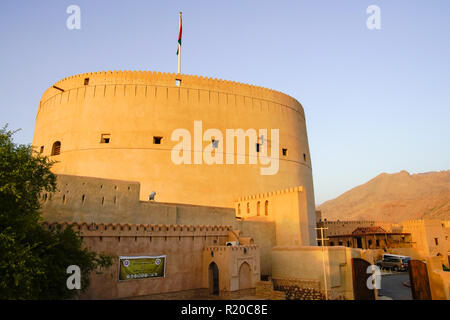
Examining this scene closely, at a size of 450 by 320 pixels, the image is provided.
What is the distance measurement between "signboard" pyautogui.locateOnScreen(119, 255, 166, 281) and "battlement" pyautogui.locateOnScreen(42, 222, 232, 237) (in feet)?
3.18

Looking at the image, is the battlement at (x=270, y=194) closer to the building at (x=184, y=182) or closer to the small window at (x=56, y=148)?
the building at (x=184, y=182)

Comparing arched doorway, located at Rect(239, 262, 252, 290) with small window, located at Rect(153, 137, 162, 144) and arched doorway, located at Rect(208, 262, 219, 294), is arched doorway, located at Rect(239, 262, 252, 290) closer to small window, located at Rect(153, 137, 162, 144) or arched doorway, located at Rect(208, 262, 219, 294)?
arched doorway, located at Rect(208, 262, 219, 294)

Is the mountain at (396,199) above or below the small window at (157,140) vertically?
above

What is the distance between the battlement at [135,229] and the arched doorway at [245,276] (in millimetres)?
2217

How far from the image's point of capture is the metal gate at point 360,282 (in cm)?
1558

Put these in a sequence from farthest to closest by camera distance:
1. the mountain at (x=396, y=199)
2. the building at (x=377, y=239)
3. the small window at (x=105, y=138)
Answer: the mountain at (x=396, y=199), the building at (x=377, y=239), the small window at (x=105, y=138)

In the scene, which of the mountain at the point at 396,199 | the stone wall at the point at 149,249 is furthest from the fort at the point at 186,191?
the mountain at the point at 396,199

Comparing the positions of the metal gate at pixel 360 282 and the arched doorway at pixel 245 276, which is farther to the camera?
the metal gate at pixel 360 282

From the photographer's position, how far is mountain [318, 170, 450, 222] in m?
65.2

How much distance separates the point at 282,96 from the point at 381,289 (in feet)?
55.3

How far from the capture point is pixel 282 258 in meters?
17.5

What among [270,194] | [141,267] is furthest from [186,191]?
[141,267]

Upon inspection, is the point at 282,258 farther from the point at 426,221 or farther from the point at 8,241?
the point at 426,221
